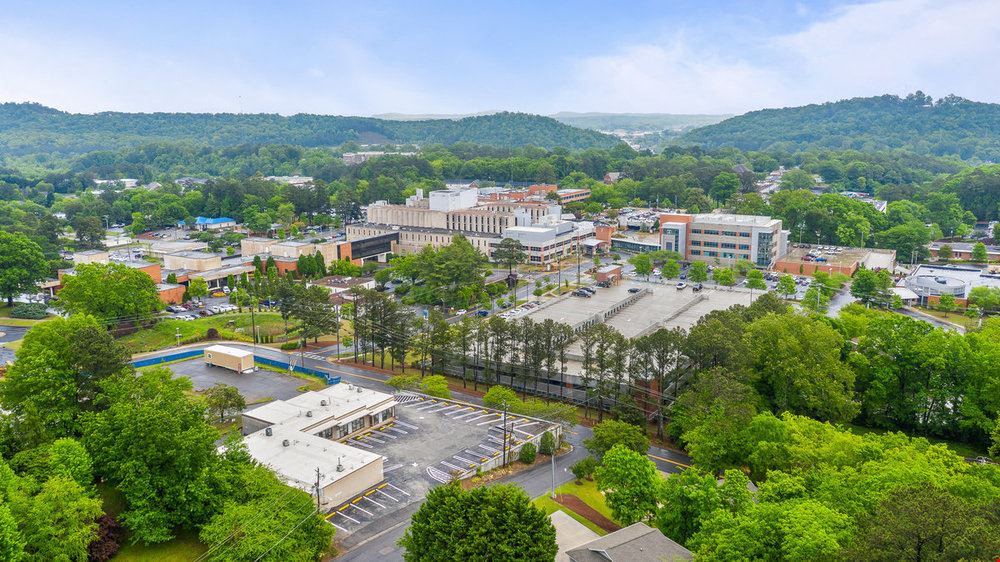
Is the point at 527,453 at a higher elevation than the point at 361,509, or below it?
higher

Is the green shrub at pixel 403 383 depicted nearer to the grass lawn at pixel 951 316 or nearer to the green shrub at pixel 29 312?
the green shrub at pixel 29 312

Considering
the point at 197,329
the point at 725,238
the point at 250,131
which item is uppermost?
the point at 250,131

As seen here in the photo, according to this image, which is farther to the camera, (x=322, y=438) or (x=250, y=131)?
(x=250, y=131)

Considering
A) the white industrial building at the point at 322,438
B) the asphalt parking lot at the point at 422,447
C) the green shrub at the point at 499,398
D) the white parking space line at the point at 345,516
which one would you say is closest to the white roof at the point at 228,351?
the white industrial building at the point at 322,438

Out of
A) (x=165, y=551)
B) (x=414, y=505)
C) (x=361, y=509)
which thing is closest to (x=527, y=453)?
(x=414, y=505)

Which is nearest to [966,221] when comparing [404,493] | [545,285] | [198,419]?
[545,285]

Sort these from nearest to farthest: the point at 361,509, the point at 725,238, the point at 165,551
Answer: the point at 165,551
the point at 361,509
the point at 725,238

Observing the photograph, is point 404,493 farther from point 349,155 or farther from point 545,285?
point 349,155

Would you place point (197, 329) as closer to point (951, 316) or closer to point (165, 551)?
point (165, 551)
